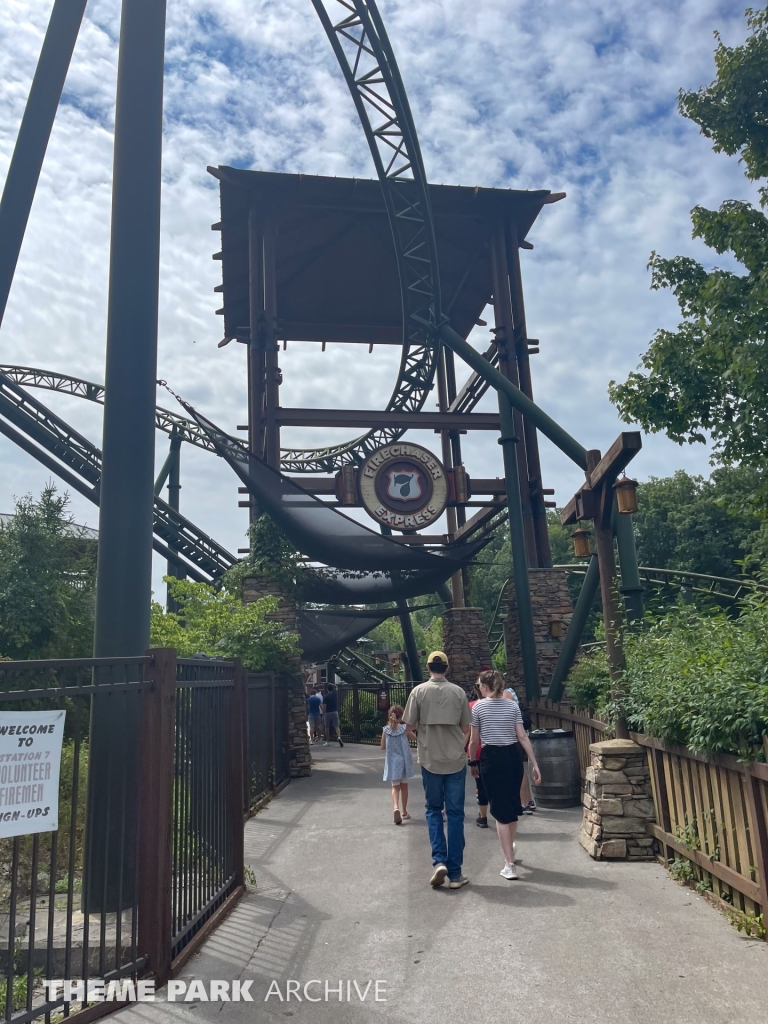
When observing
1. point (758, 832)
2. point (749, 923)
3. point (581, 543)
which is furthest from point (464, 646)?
point (758, 832)

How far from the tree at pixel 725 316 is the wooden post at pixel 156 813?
7.45m

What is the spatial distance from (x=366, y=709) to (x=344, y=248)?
448 inches

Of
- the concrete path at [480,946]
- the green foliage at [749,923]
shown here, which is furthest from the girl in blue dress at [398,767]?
the green foliage at [749,923]

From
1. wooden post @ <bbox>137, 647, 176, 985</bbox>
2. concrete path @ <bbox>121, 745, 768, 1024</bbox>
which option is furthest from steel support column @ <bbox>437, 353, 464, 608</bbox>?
wooden post @ <bbox>137, 647, 176, 985</bbox>

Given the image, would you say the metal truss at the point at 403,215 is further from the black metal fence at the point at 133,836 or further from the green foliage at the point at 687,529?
the green foliage at the point at 687,529

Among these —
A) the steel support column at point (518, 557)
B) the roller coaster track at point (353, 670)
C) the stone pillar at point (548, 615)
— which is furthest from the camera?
the roller coaster track at point (353, 670)

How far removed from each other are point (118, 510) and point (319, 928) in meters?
2.89

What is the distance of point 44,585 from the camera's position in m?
16.8

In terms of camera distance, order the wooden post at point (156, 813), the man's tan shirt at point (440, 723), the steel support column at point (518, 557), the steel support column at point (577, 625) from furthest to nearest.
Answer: the steel support column at point (518, 557) < the steel support column at point (577, 625) < the man's tan shirt at point (440, 723) < the wooden post at point (156, 813)

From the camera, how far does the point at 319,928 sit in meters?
4.71

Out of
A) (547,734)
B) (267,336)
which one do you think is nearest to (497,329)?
(267,336)

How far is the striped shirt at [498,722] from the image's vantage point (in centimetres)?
596

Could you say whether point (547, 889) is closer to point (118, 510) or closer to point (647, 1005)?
point (647, 1005)

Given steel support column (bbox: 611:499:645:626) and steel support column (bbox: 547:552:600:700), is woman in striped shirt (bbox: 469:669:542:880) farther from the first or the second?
steel support column (bbox: 547:552:600:700)
